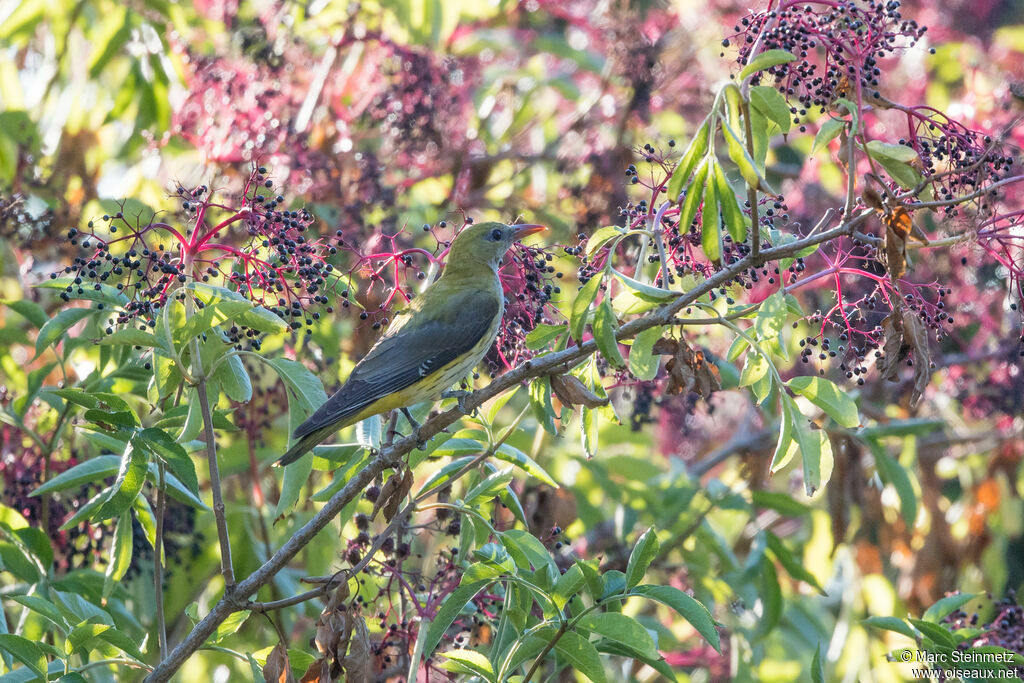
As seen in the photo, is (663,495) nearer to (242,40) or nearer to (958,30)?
(242,40)

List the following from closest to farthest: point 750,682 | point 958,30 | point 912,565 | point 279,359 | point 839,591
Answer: point 279,359 → point 750,682 → point 912,565 → point 839,591 → point 958,30

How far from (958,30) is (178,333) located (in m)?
6.71

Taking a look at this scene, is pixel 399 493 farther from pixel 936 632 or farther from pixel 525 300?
pixel 936 632

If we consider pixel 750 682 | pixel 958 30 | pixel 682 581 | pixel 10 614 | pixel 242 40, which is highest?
pixel 958 30

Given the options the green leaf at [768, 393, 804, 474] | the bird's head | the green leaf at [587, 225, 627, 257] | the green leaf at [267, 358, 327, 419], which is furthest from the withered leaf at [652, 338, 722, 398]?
the bird's head

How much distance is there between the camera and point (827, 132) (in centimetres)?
239

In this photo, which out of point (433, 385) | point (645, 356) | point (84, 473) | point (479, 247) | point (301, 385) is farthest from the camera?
point (479, 247)

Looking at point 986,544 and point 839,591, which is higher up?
point 986,544

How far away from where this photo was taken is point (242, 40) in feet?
15.8

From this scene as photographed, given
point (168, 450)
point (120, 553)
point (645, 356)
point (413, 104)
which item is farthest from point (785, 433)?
point (413, 104)

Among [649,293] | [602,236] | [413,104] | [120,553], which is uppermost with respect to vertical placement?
[413,104]

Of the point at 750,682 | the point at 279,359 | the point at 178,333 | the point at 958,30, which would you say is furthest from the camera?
the point at 958,30

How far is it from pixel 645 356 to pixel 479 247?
80.7 inches

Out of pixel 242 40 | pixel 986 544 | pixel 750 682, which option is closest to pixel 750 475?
pixel 750 682
